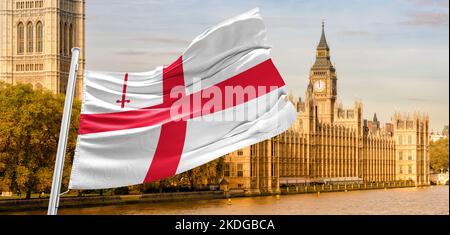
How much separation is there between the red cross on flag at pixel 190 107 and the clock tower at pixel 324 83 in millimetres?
114062

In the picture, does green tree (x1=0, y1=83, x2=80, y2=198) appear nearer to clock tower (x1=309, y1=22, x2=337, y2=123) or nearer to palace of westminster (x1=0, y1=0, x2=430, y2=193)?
palace of westminster (x1=0, y1=0, x2=430, y2=193)

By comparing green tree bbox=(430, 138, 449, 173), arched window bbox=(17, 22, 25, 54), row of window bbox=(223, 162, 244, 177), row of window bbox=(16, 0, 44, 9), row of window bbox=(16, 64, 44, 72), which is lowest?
row of window bbox=(223, 162, 244, 177)

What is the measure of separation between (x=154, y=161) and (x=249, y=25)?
832mm

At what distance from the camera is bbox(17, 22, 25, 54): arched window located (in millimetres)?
89312

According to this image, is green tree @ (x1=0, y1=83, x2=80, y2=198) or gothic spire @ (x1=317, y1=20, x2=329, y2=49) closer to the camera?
green tree @ (x1=0, y1=83, x2=80, y2=198)

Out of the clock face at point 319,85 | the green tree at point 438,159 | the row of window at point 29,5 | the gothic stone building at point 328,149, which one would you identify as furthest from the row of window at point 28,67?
the green tree at point 438,159

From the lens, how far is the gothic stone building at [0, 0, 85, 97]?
8775cm

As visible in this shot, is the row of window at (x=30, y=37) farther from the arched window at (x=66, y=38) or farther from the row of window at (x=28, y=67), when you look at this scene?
the arched window at (x=66, y=38)

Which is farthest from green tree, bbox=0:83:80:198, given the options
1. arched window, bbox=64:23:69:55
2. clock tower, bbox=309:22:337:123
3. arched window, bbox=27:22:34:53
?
clock tower, bbox=309:22:337:123

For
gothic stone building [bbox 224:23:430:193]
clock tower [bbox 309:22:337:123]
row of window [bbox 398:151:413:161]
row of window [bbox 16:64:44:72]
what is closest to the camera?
gothic stone building [bbox 224:23:430:193]

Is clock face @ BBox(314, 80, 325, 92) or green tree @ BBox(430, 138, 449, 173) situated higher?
clock face @ BBox(314, 80, 325, 92)

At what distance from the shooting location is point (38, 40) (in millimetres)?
90062

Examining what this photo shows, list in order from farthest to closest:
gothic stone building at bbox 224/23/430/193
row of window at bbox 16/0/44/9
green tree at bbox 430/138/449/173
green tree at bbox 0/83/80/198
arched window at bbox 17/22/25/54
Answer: green tree at bbox 430/138/449/173 < row of window at bbox 16/0/44/9 < arched window at bbox 17/22/25/54 < gothic stone building at bbox 224/23/430/193 < green tree at bbox 0/83/80/198
